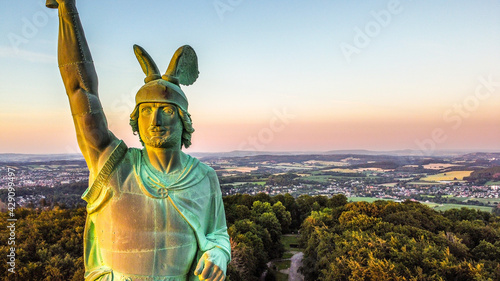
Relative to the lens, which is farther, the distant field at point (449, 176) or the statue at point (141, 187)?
the distant field at point (449, 176)

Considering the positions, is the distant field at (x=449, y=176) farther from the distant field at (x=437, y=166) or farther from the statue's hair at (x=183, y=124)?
the statue's hair at (x=183, y=124)

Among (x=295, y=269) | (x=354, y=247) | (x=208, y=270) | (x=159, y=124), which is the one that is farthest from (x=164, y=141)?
(x=295, y=269)

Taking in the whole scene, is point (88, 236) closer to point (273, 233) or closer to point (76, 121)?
point (76, 121)

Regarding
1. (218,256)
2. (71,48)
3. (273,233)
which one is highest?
(71,48)

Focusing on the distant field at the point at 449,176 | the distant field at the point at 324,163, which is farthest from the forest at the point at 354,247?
the distant field at the point at 324,163

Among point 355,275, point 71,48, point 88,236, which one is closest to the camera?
point 71,48

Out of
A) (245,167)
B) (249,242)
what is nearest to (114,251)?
(249,242)

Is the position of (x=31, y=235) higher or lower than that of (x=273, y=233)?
higher
